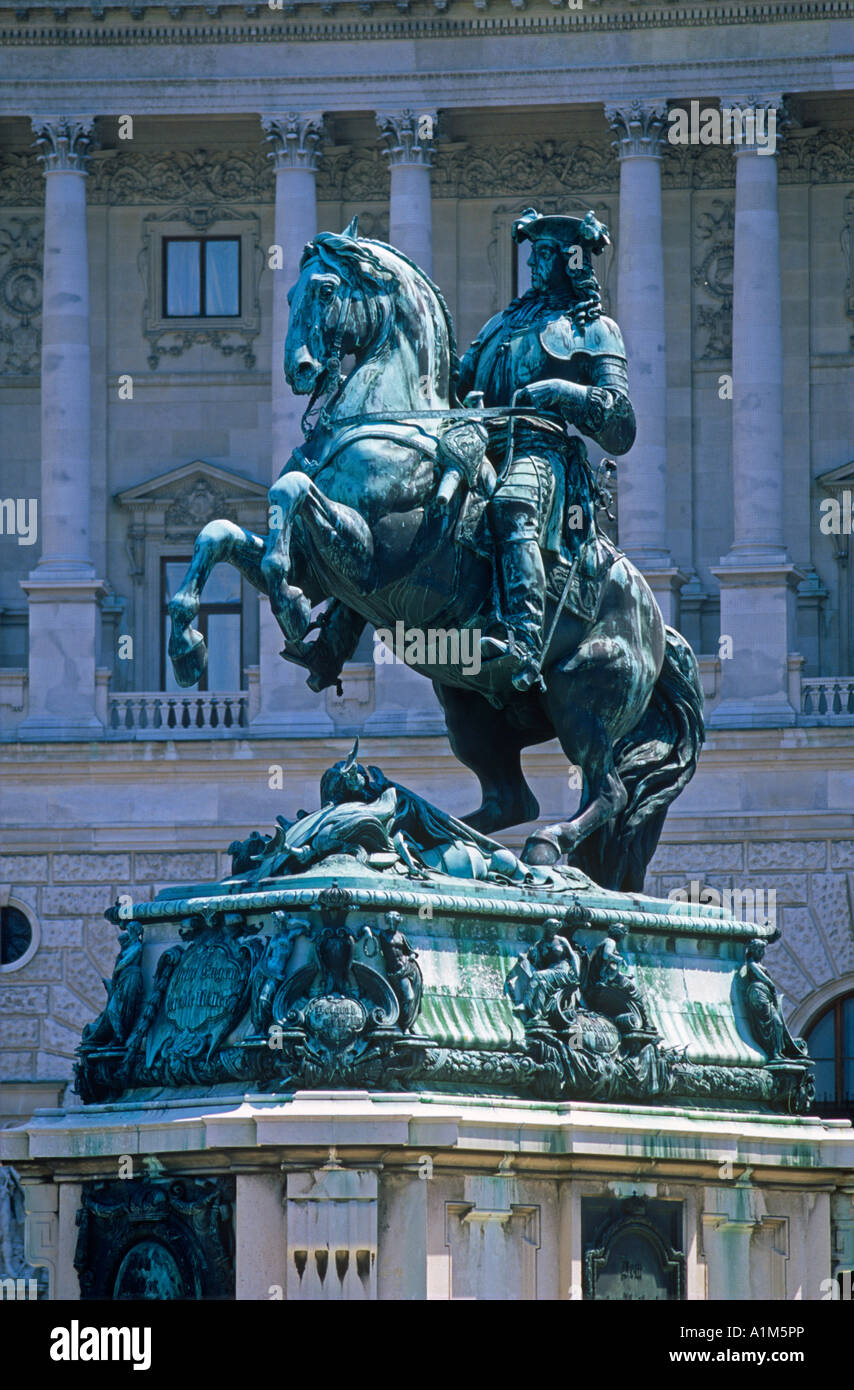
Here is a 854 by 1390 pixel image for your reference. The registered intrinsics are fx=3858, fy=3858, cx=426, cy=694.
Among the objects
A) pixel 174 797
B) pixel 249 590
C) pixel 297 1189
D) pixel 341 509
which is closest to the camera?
pixel 297 1189

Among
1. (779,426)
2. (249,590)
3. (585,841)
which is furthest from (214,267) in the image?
(585,841)

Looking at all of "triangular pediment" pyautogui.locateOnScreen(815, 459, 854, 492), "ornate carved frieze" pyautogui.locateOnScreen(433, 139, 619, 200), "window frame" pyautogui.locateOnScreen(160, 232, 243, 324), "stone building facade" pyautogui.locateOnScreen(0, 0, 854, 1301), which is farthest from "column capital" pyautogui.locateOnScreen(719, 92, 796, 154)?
"window frame" pyautogui.locateOnScreen(160, 232, 243, 324)

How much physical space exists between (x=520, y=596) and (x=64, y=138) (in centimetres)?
3394

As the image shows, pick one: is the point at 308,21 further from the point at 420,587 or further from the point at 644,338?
the point at 420,587

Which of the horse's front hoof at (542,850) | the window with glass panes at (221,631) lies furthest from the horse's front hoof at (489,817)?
the window with glass panes at (221,631)

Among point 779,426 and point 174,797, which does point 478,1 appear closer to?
point 779,426

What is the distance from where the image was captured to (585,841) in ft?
53.5

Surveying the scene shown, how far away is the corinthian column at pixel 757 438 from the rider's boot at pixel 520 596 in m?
30.0

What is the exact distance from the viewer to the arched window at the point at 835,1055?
142ft

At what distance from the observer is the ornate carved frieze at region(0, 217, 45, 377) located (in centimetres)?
5016

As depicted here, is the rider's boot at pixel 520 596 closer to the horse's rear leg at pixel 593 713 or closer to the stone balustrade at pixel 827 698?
the horse's rear leg at pixel 593 713

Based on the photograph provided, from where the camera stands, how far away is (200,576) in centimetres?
1495

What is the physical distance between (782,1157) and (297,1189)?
89.3 inches
